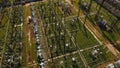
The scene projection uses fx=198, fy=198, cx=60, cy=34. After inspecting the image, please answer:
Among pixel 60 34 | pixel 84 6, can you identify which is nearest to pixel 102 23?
pixel 84 6

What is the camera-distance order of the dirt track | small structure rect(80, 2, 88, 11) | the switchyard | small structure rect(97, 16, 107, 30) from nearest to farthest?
the switchyard
the dirt track
small structure rect(97, 16, 107, 30)
small structure rect(80, 2, 88, 11)

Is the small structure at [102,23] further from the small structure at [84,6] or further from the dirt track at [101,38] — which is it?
the small structure at [84,6]

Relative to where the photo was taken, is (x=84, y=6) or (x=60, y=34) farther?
(x=84, y=6)

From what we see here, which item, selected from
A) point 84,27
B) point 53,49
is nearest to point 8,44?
point 53,49

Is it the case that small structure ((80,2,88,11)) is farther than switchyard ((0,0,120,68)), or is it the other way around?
small structure ((80,2,88,11))

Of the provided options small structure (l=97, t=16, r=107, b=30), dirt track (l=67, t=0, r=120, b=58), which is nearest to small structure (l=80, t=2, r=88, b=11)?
dirt track (l=67, t=0, r=120, b=58)

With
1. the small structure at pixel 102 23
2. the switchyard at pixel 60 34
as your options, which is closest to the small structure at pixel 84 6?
the switchyard at pixel 60 34

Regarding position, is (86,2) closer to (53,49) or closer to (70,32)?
(70,32)

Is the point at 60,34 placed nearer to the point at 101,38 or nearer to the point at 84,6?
the point at 101,38

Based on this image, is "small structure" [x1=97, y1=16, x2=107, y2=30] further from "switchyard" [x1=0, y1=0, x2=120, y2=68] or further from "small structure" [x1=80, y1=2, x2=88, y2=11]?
"small structure" [x1=80, y1=2, x2=88, y2=11]
